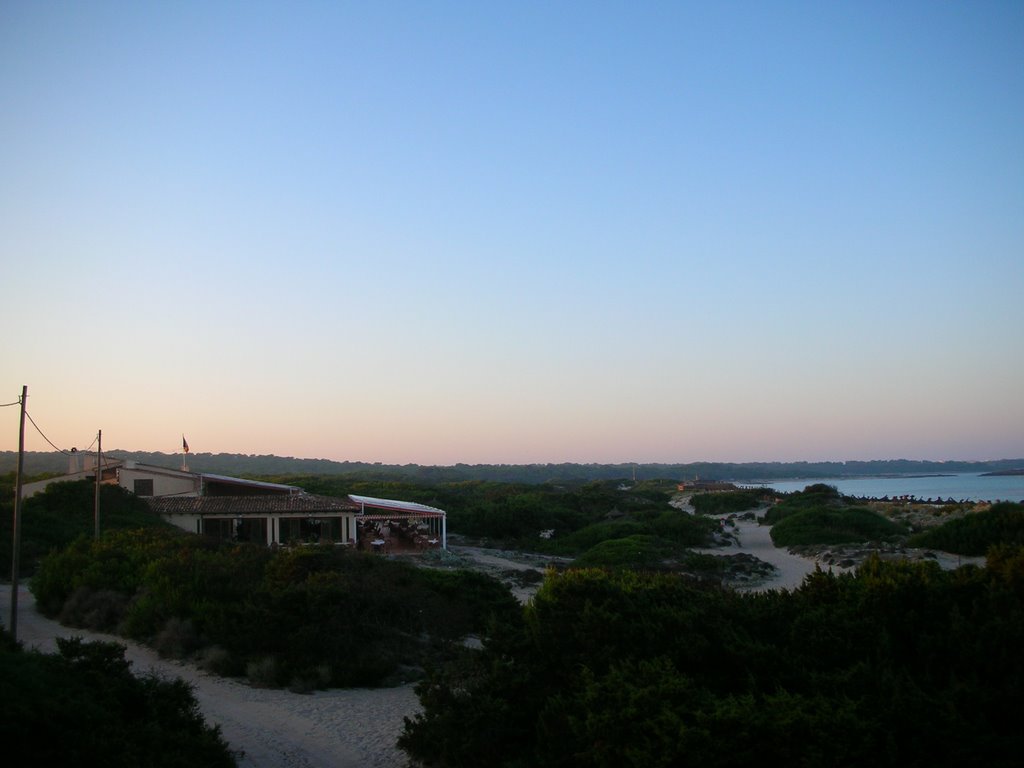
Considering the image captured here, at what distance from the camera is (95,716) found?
711cm

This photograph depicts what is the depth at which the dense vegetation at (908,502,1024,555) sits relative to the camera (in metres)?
26.3

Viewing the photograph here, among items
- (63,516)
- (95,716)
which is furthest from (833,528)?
(95,716)

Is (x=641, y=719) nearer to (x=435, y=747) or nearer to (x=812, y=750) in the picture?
(x=812, y=750)

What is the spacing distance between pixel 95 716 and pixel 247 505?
25439mm

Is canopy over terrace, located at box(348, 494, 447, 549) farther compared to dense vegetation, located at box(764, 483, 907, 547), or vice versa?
dense vegetation, located at box(764, 483, 907, 547)

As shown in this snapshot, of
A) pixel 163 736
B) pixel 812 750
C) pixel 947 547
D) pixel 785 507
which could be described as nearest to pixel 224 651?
pixel 163 736

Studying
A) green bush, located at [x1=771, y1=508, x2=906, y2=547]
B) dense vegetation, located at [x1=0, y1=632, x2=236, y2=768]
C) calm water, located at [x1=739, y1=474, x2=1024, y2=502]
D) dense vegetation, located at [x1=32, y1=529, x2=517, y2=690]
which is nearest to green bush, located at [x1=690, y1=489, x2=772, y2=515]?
green bush, located at [x1=771, y1=508, x2=906, y2=547]

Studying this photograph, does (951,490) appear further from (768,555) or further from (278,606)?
(278,606)

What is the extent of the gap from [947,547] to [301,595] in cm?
2455

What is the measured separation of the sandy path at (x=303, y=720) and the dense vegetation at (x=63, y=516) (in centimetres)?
1564

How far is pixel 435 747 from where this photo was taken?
7.77 meters

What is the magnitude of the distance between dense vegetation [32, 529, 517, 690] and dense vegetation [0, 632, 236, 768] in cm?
389

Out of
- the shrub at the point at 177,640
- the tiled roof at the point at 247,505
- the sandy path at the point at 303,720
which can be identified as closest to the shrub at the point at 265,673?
the sandy path at the point at 303,720

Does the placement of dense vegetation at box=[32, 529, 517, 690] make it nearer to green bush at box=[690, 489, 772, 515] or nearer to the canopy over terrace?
the canopy over terrace
